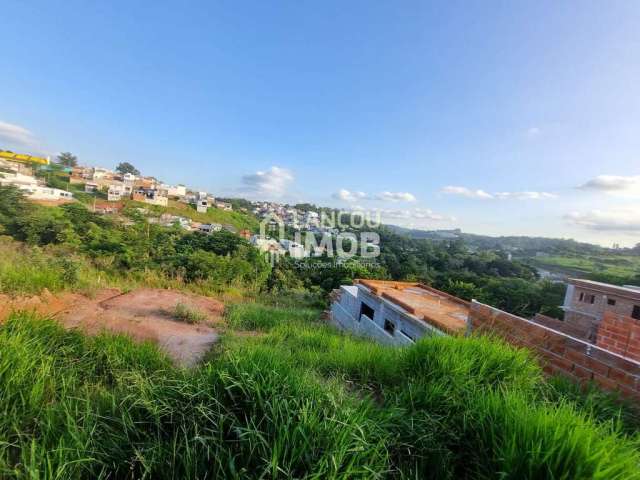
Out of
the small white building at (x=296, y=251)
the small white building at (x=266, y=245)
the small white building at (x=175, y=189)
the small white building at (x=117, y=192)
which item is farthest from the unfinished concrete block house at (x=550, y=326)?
the small white building at (x=175, y=189)

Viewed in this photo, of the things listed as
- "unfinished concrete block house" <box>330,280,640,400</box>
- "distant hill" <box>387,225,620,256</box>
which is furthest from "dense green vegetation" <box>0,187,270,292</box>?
"distant hill" <box>387,225,620,256</box>

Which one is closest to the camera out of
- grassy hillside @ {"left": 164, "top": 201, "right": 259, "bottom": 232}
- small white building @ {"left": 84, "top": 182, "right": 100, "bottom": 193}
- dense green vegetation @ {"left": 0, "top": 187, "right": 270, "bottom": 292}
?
dense green vegetation @ {"left": 0, "top": 187, "right": 270, "bottom": 292}

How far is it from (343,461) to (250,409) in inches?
17.8

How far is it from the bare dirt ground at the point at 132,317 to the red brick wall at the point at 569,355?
3.27m

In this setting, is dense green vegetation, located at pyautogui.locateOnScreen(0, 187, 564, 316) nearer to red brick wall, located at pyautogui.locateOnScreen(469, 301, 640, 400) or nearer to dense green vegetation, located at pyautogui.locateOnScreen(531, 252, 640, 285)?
red brick wall, located at pyautogui.locateOnScreen(469, 301, 640, 400)

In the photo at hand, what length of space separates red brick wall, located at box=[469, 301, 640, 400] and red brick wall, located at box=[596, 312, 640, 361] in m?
0.60

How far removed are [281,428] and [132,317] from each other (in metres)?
4.48

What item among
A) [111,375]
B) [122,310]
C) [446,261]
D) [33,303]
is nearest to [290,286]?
[122,310]

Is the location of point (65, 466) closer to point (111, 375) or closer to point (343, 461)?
point (343, 461)

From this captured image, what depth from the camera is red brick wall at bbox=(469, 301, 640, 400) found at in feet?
6.20

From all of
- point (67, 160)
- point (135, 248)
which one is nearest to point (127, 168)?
point (67, 160)

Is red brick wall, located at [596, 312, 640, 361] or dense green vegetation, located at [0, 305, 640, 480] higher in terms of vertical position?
red brick wall, located at [596, 312, 640, 361]

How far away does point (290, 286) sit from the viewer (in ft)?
53.0

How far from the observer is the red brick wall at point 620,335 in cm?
249
